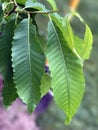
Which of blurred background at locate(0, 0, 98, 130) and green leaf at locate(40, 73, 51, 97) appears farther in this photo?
blurred background at locate(0, 0, 98, 130)

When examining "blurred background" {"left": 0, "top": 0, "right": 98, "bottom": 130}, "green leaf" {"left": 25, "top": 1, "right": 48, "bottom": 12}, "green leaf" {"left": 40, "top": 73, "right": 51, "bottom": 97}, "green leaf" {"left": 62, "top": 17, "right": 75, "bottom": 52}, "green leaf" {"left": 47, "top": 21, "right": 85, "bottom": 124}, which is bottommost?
"blurred background" {"left": 0, "top": 0, "right": 98, "bottom": 130}

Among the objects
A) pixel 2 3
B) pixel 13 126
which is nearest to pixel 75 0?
pixel 13 126

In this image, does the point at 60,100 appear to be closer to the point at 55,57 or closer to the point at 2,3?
the point at 55,57

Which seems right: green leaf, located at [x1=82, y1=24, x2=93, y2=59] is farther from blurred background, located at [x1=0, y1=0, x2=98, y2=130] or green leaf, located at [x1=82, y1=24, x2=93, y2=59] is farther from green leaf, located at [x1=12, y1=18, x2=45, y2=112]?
blurred background, located at [x1=0, y1=0, x2=98, y2=130]

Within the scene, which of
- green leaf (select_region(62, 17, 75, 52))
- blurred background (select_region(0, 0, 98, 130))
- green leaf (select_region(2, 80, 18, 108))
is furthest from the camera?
blurred background (select_region(0, 0, 98, 130))

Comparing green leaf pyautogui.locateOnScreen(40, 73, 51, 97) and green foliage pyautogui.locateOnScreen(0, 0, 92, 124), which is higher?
green foliage pyautogui.locateOnScreen(0, 0, 92, 124)

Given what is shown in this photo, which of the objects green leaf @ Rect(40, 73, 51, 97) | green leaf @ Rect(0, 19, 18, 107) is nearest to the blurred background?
green leaf @ Rect(40, 73, 51, 97)

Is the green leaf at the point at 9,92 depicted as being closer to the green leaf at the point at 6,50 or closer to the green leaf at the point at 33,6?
the green leaf at the point at 6,50
